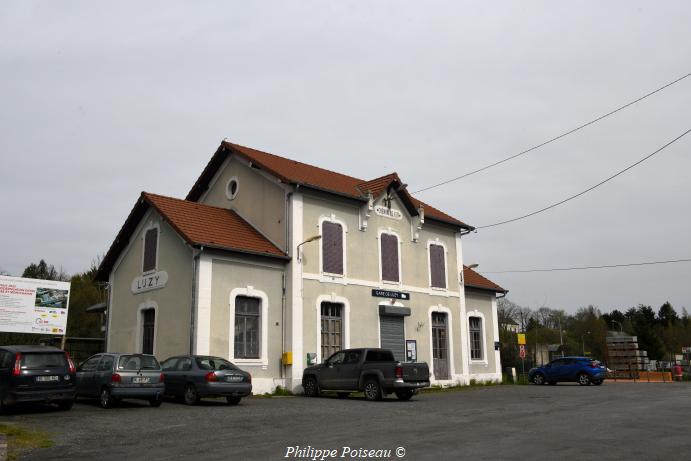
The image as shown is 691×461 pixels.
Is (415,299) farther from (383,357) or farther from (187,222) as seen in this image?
(187,222)

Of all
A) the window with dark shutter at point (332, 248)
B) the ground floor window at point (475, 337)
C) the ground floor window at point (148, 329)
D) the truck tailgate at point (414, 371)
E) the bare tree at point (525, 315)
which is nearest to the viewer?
the truck tailgate at point (414, 371)

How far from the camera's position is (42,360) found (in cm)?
1514

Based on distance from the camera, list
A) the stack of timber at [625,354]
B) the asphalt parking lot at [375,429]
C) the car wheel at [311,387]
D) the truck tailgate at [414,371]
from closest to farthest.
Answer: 1. the asphalt parking lot at [375,429]
2. the truck tailgate at [414,371]
3. the car wheel at [311,387]
4. the stack of timber at [625,354]

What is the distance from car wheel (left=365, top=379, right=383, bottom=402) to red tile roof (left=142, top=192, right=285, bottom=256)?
597 centimetres

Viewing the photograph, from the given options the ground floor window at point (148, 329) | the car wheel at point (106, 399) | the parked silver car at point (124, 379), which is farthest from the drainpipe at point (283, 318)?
the car wheel at point (106, 399)

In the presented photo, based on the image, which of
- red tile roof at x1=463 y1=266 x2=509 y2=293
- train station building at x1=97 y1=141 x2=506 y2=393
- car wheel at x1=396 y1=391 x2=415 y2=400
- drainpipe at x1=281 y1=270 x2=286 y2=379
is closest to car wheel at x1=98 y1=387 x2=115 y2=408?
train station building at x1=97 y1=141 x2=506 y2=393

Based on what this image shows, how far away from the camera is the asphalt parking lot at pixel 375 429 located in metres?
9.15

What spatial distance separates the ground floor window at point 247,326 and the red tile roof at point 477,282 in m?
12.1

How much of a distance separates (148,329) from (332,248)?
23.9ft

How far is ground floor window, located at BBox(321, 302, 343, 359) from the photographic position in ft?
77.9

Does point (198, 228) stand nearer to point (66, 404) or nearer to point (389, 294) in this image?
point (66, 404)

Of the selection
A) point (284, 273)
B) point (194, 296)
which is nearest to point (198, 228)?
point (194, 296)

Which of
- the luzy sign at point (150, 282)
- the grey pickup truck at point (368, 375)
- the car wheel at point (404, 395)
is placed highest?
the luzy sign at point (150, 282)

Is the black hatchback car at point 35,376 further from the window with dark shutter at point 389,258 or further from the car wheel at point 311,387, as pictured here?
the window with dark shutter at point 389,258
